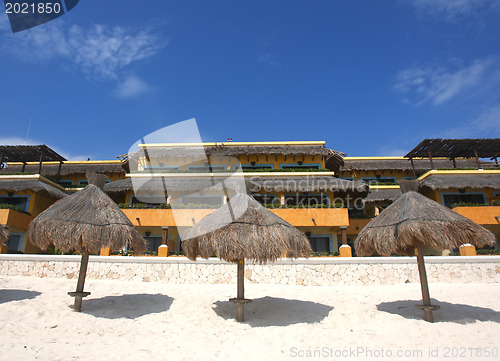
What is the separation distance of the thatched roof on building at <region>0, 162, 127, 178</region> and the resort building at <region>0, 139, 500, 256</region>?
0.07 m

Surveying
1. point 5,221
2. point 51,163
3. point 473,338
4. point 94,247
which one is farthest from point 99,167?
point 473,338

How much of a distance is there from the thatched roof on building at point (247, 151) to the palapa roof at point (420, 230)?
13431 mm

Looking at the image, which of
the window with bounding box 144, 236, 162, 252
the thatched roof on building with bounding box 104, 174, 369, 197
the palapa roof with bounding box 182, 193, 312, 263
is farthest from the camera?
the window with bounding box 144, 236, 162, 252

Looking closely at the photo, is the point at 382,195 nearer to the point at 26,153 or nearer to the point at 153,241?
the point at 153,241

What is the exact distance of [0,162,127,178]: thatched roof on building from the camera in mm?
25016

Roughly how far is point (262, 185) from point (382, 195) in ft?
27.6

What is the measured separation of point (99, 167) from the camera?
84.0ft

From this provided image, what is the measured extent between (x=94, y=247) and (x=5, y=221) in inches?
493

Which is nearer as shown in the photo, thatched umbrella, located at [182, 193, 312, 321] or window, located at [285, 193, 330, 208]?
thatched umbrella, located at [182, 193, 312, 321]

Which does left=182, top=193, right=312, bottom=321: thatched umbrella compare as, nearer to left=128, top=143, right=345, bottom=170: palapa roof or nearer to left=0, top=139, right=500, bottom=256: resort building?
left=0, top=139, right=500, bottom=256: resort building

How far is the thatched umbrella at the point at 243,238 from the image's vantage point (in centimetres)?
792

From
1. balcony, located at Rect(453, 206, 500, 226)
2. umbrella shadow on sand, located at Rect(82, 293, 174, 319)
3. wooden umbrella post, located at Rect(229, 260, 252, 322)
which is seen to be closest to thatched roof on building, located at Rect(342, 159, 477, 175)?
balcony, located at Rect(453, 206, 500, 226)

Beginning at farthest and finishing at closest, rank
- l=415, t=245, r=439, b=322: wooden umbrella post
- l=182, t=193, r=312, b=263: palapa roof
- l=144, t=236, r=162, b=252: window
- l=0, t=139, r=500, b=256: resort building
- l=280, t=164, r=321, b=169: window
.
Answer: l=280, t=164, r=321, b=169: window, l=144, t=236, r=162, b=252: window, l=0, t=139, r=500, b=256: resort building, l=415, t=245, r=439, b=322: wooden umbrella post, l=182, t=193, r=312, b=263: palapa roof

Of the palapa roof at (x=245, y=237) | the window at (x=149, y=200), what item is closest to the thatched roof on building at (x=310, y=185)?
the window at (x=149, y=200)
